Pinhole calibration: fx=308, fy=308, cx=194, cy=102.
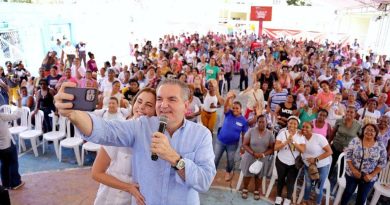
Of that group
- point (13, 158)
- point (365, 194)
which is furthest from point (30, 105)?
point (365, 194)

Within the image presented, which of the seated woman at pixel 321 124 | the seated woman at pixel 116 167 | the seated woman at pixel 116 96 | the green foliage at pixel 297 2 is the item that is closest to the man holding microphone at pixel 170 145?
the seated woman at pixel 116 167

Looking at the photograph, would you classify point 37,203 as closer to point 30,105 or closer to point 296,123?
point 30,105

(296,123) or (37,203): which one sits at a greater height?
(296,123)

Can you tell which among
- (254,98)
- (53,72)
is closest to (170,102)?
(254,98)

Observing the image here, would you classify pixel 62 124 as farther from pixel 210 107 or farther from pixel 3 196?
pixel 3 196

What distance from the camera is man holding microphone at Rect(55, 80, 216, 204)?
1528mm

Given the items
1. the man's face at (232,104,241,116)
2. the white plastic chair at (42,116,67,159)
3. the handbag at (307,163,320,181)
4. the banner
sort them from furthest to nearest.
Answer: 1. the banner
2. the white plastic chair at (42,116,67,159)
3. the man's face at (232,104,241,116)
4. the handbag at (307,163,320,181)

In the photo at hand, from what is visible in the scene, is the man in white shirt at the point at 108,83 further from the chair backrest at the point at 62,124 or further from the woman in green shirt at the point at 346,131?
the woman in green shirt at the point at 346,131

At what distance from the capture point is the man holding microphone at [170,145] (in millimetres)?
1528

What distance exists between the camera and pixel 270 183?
15.7ft

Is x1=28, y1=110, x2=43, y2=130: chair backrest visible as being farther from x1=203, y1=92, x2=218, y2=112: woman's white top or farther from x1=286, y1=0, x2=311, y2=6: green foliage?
x1=286, y1=0, x2=311, y2=6: green foliage

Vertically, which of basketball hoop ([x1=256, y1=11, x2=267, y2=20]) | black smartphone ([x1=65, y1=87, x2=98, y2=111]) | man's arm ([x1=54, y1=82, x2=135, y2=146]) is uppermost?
basketball hoop ([x1=256, y1=11, x2=267, y2=20])

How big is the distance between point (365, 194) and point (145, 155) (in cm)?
389

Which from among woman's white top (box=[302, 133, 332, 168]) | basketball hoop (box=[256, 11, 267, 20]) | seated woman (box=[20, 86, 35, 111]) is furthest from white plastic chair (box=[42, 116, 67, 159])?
basketball hoop (box=[256, 11, 267, 20])
